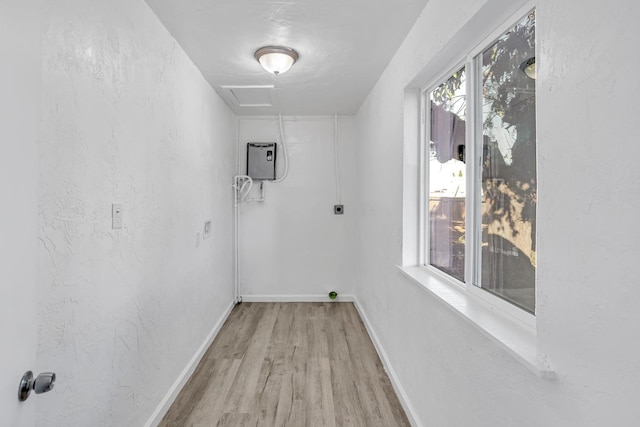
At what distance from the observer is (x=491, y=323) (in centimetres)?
120

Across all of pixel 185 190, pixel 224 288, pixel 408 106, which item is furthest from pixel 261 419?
pixel 408 106

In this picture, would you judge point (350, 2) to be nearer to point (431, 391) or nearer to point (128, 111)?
point (128, 111)

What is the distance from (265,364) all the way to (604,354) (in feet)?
7.64

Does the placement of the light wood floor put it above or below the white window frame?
below

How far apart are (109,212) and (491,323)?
61.6 inches

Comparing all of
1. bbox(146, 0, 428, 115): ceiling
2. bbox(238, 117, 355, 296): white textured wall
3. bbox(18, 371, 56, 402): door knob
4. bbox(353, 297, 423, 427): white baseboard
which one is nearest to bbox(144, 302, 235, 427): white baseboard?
bbox(238, 117, 355, 296): white textured wall

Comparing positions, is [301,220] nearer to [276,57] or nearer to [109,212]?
[276,57]

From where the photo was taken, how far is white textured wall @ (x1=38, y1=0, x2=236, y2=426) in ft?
3.66

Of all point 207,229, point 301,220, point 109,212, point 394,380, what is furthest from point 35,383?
point 301,220

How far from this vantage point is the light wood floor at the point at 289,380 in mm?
2012

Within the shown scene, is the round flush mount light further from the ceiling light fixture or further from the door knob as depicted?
the door knob

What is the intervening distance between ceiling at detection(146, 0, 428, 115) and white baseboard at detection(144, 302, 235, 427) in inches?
86.4

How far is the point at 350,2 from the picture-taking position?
174 cm

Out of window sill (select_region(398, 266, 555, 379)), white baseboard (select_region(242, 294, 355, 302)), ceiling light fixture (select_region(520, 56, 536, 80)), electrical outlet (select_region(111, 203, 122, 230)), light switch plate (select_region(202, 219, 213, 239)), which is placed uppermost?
ceiling light fixture (select_region(520, 56, 536, 80))
